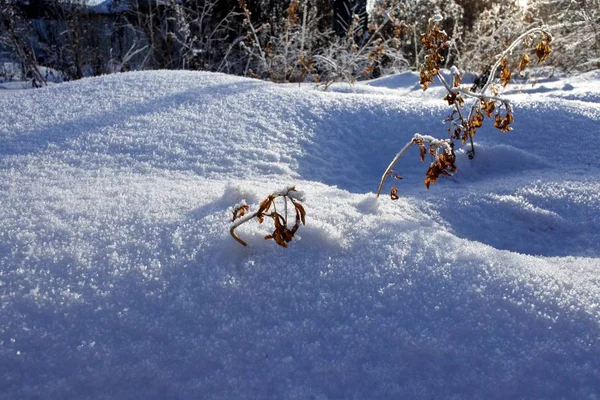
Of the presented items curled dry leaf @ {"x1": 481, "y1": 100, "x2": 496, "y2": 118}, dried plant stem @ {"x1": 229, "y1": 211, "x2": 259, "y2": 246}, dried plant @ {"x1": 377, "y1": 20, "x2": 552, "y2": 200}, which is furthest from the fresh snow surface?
curled dry leaf @ {"x1": 481, "y1": 100, "x2": 496, "y2": 118}

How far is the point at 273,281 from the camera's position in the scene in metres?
1.04

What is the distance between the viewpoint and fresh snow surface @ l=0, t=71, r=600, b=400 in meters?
0.84

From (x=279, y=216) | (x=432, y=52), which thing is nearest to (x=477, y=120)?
(x=432, y=52)

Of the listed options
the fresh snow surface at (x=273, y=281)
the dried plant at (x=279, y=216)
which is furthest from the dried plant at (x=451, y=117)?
the dried plant at (x=279, y=216)

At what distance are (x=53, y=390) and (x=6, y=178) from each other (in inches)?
37.6

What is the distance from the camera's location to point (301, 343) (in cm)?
91

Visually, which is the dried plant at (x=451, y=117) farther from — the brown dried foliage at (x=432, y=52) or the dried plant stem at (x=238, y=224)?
the dried plant stem at (x=238, y=224)

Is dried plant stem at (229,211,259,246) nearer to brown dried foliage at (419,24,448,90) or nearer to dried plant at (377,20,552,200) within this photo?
dried plant at (377,20,552,200)

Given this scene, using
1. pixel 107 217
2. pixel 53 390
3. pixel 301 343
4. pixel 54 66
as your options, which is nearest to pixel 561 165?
pixel 301 343

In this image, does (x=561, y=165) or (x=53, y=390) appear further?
(x=561, y=165)

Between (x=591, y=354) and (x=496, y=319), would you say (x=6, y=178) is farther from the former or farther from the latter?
(x=591, y=354)

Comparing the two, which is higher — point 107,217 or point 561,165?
point 107,217

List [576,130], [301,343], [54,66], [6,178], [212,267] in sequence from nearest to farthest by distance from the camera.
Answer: [301,343] < [212,267] < [6,178] < [576,130] < [54,66]

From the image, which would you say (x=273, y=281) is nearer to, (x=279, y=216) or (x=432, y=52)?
(x=279, y=216)
